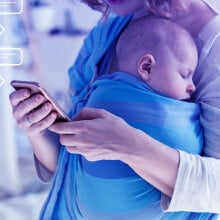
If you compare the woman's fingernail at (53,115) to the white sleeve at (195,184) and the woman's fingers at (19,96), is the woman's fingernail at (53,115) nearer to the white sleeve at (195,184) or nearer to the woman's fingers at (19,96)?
the woman's fingers at (19,96)

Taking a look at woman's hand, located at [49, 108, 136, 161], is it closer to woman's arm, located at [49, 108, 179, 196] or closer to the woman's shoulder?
woman's arm, located at [49, 108, 179, 196]

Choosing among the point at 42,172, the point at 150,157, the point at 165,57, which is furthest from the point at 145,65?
the point at 42,172

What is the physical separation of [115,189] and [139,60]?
19 cm

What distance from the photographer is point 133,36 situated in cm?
72

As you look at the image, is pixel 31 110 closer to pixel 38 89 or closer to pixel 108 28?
pixel 38 89

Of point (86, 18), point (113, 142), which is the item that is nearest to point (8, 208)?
point (86, 18)

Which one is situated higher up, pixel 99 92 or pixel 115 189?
pixel 99 92

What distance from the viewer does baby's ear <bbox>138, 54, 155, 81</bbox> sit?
2.26 feet

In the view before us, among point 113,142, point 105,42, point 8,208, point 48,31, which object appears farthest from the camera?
point 8,208

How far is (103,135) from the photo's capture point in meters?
0.64

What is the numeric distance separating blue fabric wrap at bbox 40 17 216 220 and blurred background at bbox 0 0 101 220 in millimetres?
127

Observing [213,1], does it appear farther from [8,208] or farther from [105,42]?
[8,208]

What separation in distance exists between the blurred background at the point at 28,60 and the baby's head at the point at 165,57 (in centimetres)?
18

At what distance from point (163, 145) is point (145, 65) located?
12 centimetres
